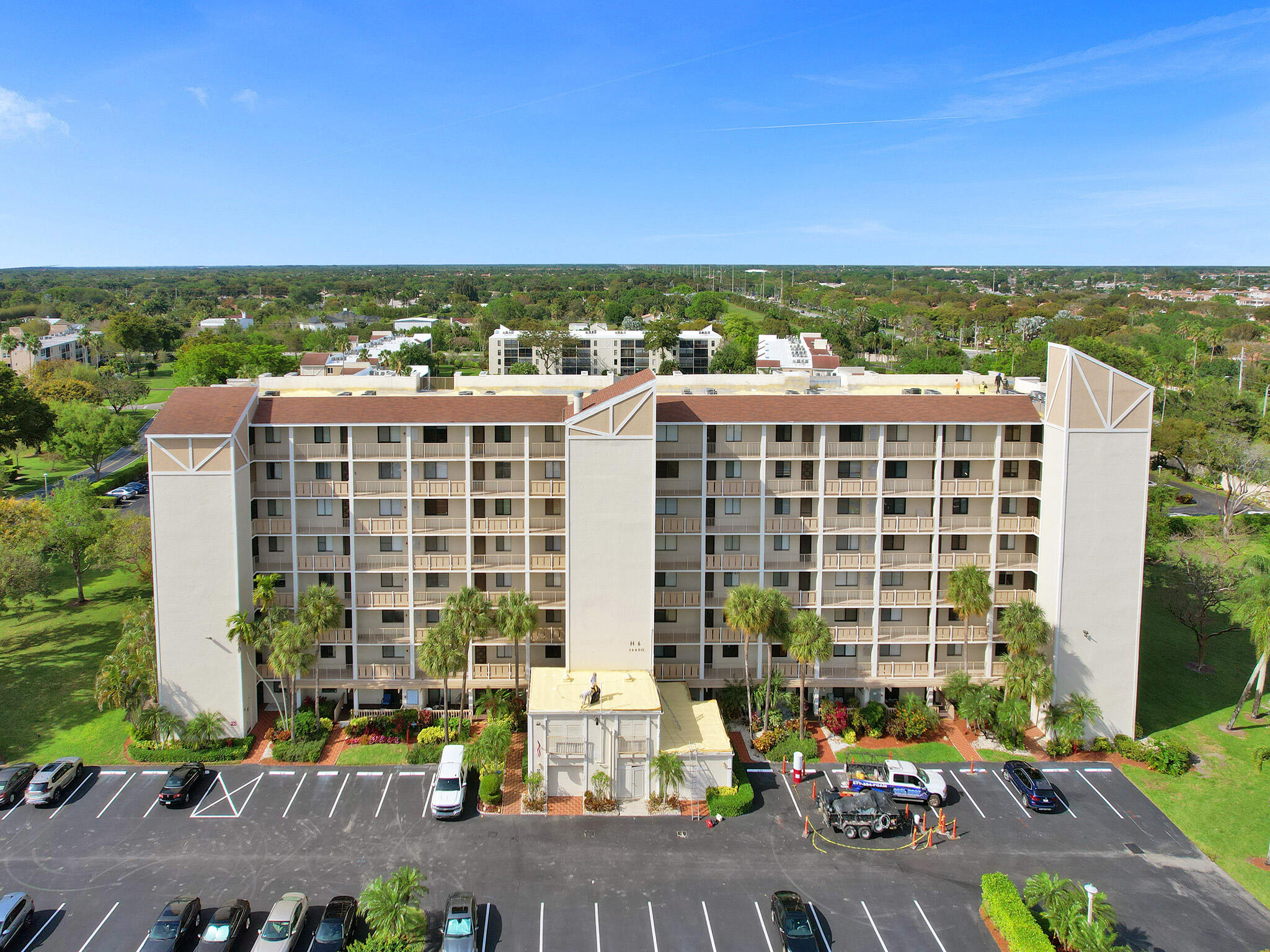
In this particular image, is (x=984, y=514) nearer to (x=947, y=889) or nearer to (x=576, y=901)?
(x=947, y=889)

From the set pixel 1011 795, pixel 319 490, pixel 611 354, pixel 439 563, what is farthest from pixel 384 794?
pixel 611 354

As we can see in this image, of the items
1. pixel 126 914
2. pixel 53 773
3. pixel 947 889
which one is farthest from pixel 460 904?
pixel 53 773

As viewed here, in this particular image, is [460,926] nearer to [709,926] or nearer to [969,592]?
[709,926]

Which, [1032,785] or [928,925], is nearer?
[928,925]

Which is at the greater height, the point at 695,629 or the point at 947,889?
the point at 695,629

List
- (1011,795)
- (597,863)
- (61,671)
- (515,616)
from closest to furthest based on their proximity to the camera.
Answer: (597,863) < (1011,795) < (515,616) < (61,671)

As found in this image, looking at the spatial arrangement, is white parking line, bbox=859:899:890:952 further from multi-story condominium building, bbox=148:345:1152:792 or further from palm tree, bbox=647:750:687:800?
multi-story condominium building, bbox=148:345:1152:792

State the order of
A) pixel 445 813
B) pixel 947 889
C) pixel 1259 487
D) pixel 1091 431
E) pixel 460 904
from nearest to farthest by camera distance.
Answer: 1. pixel 460 904
2. pixel 947 889
3. pixel 445 813
4. pixel 1091 431
5. pixel 1259 487

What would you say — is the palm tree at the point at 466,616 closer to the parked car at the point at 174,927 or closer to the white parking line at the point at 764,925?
the parked car at the point at 174,927
